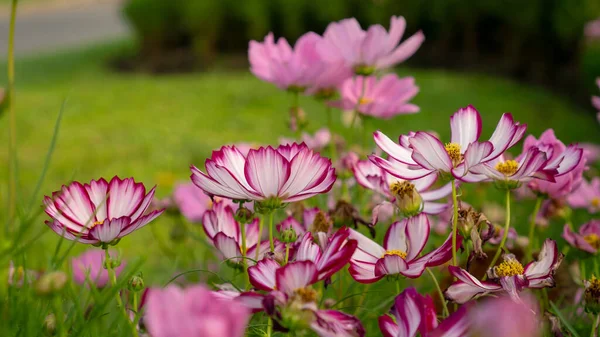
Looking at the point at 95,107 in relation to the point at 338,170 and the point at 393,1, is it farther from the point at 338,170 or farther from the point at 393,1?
the point at 338,170

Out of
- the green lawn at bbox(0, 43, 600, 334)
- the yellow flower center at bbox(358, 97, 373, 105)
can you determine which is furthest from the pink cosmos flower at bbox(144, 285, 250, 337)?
the green lawn at bbox(0, 43, 600, 334)

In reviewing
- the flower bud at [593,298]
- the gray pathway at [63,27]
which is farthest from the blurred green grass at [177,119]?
the gray pathway at [63,27]

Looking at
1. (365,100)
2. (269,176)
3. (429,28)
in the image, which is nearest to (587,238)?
(365,100)

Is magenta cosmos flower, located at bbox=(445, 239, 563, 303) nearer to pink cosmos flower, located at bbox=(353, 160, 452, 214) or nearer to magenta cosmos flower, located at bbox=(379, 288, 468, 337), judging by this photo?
magenta cosmos flower, located at bbox=(379, 288, 468, 337)

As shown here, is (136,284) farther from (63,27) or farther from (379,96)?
(63,27)

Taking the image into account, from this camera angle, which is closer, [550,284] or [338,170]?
[550,284]

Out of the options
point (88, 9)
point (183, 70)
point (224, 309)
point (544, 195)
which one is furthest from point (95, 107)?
point (88, 9)
